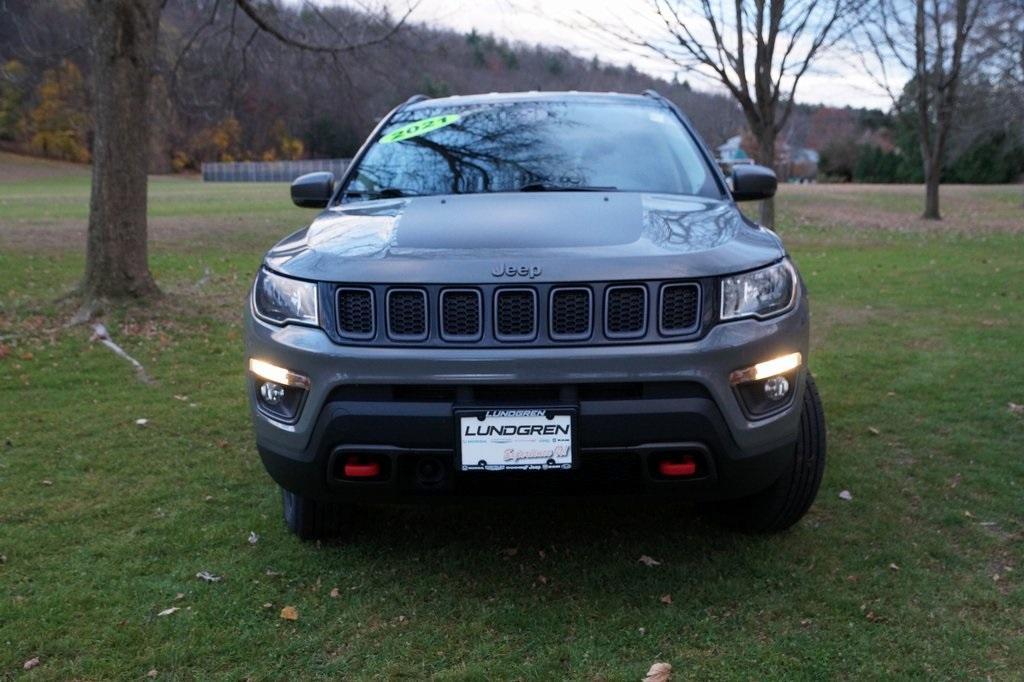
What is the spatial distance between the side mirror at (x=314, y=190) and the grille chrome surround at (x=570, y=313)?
182 cm

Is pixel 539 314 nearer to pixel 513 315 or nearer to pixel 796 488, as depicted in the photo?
pixel 513 315

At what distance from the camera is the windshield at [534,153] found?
3.93m

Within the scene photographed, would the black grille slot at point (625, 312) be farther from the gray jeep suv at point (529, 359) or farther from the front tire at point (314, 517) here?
the front tire at point (314, 517)

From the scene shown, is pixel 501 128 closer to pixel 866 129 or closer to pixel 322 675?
pixel 322 675

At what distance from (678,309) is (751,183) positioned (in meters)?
1.53

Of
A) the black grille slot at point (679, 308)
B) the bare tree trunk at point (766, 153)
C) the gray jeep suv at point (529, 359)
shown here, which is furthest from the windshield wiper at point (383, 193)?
the bare tree trunk at point (766, 153)

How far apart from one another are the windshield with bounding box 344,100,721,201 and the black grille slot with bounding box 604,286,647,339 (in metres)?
1.05

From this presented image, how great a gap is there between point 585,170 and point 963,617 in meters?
2.18

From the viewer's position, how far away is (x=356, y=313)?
2973 millimetres

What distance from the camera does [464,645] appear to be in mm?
2918

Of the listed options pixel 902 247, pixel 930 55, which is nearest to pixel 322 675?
pixel 902 247

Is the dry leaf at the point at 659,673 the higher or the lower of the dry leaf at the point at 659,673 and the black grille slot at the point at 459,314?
the lower

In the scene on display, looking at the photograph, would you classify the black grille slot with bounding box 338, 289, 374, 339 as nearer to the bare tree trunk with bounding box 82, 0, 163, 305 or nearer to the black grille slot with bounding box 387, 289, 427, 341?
the black grille slot with bounding box 387, 289, 427, 341

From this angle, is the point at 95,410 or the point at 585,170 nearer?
the point at 585,170
